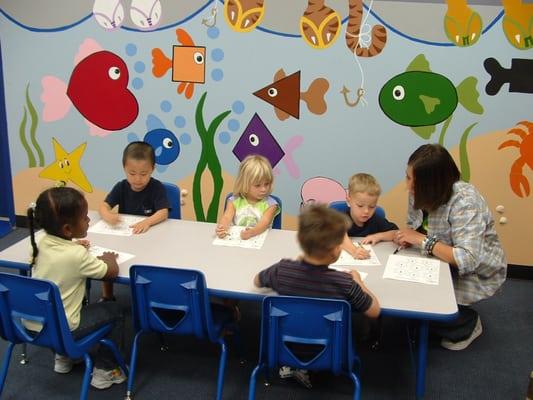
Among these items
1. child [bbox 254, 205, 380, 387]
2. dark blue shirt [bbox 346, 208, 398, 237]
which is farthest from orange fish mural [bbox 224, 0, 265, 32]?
child [bbox 254, 205, 380, 387]

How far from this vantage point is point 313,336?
213 cm

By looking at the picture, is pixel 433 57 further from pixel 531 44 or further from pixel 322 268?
pixel 322 268

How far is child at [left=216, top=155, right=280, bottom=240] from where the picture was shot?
9.92ft

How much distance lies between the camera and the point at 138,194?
10.7ft

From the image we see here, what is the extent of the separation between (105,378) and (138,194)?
3.59 ft

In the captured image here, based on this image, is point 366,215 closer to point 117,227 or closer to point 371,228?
point 371,228

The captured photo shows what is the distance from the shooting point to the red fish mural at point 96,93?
167 inches

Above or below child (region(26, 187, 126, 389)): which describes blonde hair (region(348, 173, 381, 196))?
above

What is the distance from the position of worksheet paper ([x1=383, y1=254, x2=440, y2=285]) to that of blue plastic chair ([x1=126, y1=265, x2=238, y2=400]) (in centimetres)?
82

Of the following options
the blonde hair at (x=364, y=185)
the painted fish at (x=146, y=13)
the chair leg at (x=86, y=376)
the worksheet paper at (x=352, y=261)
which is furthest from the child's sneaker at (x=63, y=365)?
the painted fish at (x=146, y=13)

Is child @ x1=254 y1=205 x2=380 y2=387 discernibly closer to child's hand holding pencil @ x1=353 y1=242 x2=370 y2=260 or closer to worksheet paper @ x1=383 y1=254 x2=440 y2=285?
worksheet paper @ x1=383 y1=254 x2=440 y2=285

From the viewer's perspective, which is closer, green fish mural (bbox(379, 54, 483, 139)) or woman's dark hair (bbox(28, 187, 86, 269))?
woman's dark hair (bbox(28, 187, 86, 269))

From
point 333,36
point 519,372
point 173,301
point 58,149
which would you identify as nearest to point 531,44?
point 333,36

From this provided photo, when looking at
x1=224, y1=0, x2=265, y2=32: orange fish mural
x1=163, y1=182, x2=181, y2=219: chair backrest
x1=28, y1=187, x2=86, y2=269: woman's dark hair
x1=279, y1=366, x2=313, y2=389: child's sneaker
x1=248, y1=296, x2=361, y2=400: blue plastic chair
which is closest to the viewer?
x1=248, y1=296, x2=361, y2=400: blue plastic chair
